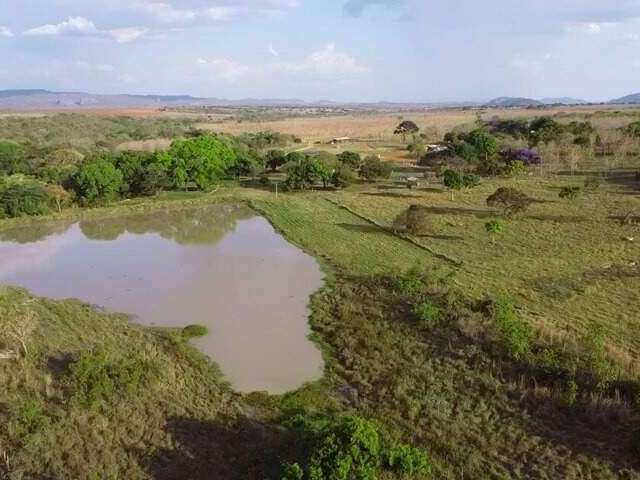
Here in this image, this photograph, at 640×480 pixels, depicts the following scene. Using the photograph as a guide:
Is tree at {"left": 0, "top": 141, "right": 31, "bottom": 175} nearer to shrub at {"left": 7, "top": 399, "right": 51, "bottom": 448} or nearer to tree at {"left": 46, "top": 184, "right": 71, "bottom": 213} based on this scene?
tree at {"left": 46, "top": 184, "right": 71, "bottom": 213}

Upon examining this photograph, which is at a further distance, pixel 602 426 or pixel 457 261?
pixel 457 261

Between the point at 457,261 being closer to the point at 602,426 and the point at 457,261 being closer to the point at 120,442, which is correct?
the point at 602,426

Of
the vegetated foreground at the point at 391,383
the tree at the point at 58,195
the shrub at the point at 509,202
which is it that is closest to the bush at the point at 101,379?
the vegetated foreground at the point at 391,383

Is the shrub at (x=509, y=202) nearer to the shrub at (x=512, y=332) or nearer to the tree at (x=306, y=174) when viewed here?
the tree at (x=306, y=174)

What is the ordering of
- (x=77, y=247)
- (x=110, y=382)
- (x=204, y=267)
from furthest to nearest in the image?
(x=77, y=247)
(x=204, y=267)
(x=110, y=382)

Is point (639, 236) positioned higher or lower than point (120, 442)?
higher

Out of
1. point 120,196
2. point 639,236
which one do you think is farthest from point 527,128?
point 120,196
